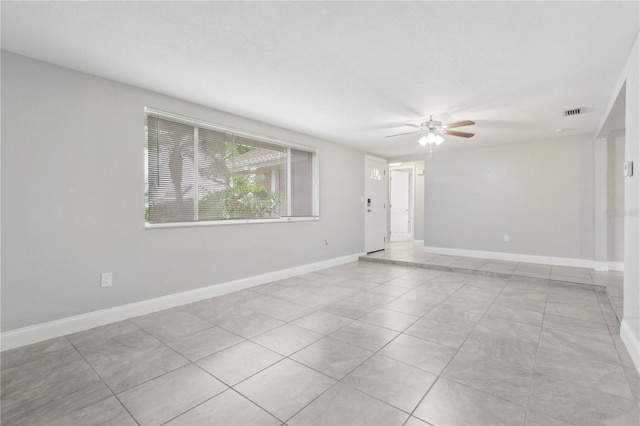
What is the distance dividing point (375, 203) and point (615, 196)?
12.8 ft

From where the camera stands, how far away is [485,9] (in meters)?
1.82

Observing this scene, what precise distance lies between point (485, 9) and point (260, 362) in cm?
273

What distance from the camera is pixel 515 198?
5.43 meters

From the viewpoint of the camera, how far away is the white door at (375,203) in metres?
6.27

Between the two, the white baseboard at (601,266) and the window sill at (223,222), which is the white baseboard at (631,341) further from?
the window sill at (223,222)

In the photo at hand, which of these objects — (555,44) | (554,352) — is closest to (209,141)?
(555,44)

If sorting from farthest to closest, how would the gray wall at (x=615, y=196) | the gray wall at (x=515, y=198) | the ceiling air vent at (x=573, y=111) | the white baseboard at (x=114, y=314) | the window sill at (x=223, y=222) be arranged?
the gray wall at (x=515, y=198) < the gray wall at (x=615, y=196) < the ceiling air vent at (x=573, y=111) < the window sill at (x=223, y=222) < the white baseboard at (x=114, y=314)

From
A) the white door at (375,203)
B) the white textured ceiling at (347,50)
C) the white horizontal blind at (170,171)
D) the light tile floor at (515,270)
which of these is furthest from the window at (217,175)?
the light tile floor at (515,270)

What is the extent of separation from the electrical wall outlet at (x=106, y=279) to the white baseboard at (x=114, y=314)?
0.23 m

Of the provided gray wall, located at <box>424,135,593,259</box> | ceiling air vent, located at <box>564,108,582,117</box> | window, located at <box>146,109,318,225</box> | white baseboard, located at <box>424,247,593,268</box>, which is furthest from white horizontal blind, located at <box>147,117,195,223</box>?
white baseboard, located at <box>424,247,593,268</box>

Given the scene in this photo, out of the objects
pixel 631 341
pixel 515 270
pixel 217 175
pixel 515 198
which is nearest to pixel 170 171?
pixel 217 175

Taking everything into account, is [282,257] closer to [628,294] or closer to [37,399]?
[37,399]

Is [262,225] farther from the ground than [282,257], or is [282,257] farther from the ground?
[262,225]

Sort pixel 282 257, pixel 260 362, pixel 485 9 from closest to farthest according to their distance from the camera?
1. pixel 485 9
2. pixel 260 362
3. pixel 282 257
